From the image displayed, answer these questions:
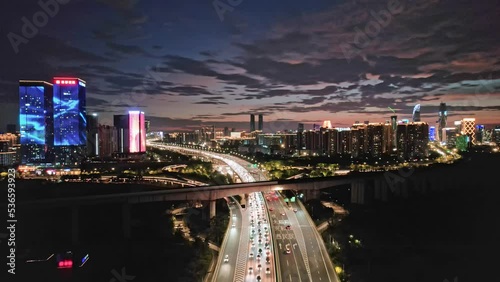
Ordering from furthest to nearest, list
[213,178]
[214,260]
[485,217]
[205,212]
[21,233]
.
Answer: [213,178] < [485,217] < [205,212] < [21,233] < [214,260]

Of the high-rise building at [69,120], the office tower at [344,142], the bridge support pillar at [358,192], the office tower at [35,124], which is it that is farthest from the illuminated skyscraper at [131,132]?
the bridge support pillar at [358,192]

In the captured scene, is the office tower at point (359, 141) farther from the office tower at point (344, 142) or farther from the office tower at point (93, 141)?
the office tower at point (93, 141)

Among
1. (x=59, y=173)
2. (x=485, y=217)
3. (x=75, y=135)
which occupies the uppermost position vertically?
(x=75, y=135)

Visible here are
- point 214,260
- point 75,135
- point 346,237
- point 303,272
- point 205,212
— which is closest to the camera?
point 303,272

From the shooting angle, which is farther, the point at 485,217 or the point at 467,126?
the point at 467,126

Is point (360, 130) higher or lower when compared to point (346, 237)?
higher

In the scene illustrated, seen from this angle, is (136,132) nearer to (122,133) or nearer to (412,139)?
(122,133)

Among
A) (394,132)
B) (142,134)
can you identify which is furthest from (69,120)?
(394,132)

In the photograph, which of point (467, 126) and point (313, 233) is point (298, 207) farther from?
point (467, 126)

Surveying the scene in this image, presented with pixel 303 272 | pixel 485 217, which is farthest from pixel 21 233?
pixel 485 217
